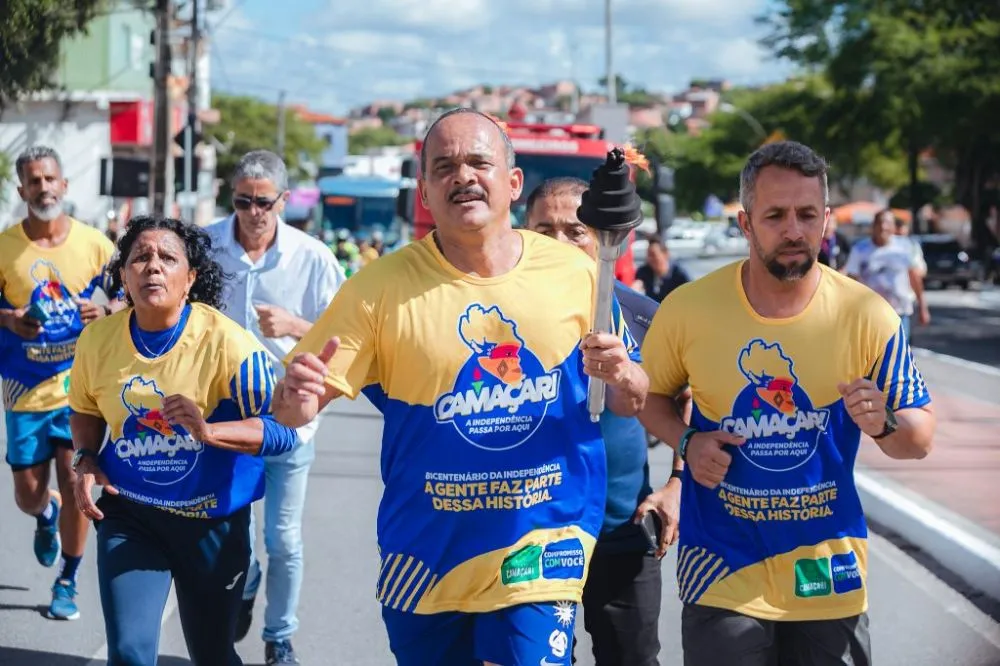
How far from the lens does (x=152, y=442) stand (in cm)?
480

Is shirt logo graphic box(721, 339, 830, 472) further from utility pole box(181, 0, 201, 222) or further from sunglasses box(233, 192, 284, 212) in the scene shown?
utility pole box(181, 0, 201, 222)

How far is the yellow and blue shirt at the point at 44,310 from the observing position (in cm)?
728

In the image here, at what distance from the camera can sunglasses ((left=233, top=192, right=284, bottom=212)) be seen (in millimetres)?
6461

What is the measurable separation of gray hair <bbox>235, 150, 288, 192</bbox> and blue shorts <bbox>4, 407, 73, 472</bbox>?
1.59 metres

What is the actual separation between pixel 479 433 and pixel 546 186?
1.58 metres

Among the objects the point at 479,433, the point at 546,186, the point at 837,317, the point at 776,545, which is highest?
the point at 546,186

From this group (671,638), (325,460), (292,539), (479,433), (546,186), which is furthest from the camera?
(325,460)

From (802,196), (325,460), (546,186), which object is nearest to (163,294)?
(546,186)

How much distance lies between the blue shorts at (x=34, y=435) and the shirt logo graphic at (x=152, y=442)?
257 centimetres

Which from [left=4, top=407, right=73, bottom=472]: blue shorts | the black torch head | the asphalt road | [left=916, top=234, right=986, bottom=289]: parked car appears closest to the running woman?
the asphalt road

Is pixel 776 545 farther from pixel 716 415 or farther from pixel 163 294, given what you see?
pixel 163 294

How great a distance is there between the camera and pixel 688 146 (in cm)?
9769

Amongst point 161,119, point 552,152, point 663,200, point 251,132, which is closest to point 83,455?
point 663,200

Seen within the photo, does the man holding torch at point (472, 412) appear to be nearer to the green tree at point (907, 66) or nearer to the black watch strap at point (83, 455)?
the black watch strap at point (83, 455)
